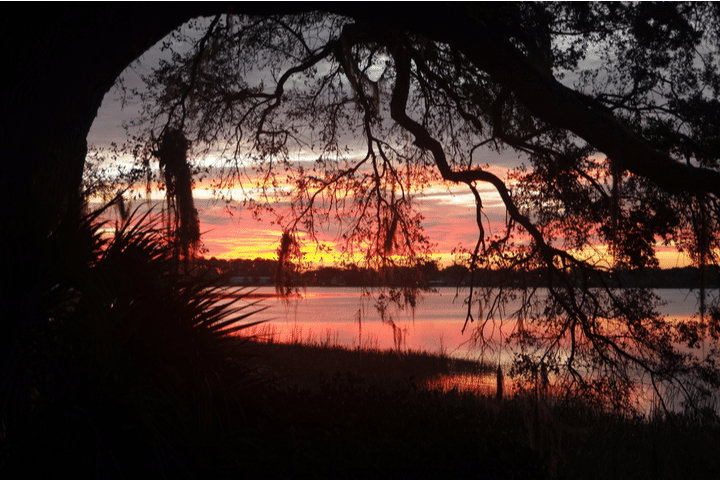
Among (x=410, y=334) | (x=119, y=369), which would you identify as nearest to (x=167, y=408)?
(x=119, y=369)

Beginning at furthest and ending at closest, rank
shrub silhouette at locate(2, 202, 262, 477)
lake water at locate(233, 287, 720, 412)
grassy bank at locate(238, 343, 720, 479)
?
lake water at locate(233, 287, 720, 412) → grassy bank at locate(238, 343, 720, 479) → shrub silhouette at locate(2, 202, 262, 477)

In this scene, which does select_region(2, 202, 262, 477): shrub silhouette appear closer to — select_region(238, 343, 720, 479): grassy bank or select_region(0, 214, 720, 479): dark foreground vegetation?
select_region(0, 214, 720, 479): dark foreground vegetation

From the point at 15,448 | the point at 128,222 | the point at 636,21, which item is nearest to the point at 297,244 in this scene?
the point at 128,222

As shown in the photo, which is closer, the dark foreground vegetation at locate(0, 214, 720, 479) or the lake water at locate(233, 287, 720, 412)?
the dark foreground vegetation at locate(0, 214, 720, 479)

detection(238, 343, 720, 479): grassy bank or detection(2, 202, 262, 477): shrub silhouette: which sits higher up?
detection(2, 202, 262, 477): shrub silhouette

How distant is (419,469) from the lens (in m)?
4.12

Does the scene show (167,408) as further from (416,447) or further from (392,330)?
(392,330)

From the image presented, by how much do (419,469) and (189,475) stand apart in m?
1.58

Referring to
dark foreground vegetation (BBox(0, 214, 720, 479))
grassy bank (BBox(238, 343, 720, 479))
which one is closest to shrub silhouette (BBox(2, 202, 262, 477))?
dark foreground vegetation (BBox(0, 214, 720, 479))

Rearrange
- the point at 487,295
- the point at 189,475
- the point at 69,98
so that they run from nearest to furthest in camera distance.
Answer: the point at 189,475
the point at 69,98
the point at 487,295

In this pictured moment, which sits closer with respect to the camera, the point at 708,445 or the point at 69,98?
the point at 69,98

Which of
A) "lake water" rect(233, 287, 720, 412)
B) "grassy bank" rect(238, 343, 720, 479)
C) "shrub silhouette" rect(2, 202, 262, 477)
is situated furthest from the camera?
"lake water" rect(233, 287, 720, 412)

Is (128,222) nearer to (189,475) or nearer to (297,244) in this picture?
(189,475)

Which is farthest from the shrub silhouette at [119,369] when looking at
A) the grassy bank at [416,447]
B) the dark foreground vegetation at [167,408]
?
the grassy bank at [416,447]
